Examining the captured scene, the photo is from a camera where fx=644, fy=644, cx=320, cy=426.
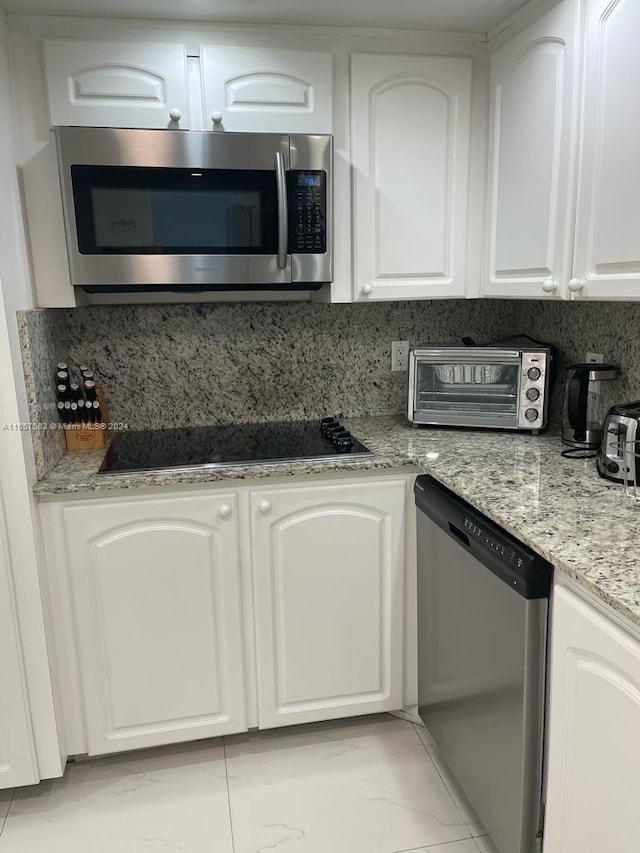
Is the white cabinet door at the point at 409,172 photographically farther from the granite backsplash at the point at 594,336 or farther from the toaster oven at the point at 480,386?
the granite backsplash at the point at 594,336

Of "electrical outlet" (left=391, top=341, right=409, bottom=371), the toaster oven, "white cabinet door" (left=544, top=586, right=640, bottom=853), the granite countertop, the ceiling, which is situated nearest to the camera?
"white cabinet door" (left=544, top=586, right=640, bottom=853)

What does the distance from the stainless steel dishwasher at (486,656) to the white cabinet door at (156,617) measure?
552 millimetres

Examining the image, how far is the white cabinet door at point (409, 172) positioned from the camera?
1.88 m

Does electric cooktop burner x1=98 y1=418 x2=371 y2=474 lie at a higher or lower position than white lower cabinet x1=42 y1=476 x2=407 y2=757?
higher

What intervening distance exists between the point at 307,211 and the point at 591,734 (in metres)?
1.44

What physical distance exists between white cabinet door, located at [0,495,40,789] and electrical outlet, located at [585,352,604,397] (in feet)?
5.31

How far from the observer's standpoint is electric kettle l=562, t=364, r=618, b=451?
1812 millimetres

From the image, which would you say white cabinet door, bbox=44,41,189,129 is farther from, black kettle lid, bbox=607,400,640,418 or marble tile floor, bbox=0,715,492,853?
marble tile floor, bbox=0,715,492,853

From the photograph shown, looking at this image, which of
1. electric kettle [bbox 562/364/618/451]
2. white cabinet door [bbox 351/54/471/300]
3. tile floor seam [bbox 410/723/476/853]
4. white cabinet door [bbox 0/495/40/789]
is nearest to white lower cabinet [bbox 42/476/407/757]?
white cabinet door [bbox 0/495/40/789]

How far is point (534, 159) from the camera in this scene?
173 centimetres

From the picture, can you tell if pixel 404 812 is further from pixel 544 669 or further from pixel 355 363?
pixel 355 363

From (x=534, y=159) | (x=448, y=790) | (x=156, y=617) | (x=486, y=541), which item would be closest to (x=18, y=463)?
(x=156, y=617)

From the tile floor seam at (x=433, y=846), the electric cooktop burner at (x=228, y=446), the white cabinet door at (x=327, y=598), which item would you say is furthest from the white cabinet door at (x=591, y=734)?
the electric cooktop burner at (x=228, y=446)

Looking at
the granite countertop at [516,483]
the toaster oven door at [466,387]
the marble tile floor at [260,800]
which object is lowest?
the marble tile floor at [260,800]
